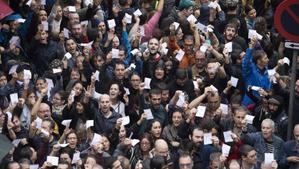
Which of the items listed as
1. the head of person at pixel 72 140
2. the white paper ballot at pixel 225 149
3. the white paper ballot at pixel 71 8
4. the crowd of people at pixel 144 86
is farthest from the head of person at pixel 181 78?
the white paper ballot at pixel 71 8

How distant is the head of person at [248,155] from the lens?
658 inches

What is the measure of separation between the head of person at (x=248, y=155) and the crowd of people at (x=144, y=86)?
14 millimetres

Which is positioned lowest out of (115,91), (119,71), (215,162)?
(215,162)

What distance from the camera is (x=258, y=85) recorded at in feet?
64.0

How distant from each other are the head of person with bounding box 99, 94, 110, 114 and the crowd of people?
0.05 feet

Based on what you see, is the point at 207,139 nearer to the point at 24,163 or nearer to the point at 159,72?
the point at 159,72

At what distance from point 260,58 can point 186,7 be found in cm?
329

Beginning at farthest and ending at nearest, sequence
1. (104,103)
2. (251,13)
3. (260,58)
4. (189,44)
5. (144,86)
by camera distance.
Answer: (251,13), (189,44), (260,58), (144,86), (104,103)

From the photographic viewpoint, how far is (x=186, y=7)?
884 inches

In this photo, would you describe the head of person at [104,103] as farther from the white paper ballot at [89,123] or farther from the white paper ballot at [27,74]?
the white paper ballot at [27,74]

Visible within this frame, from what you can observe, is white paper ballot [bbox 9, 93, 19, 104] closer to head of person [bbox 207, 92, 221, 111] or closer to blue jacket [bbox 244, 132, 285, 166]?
head of person [bbox 207, 92, 221, 111]

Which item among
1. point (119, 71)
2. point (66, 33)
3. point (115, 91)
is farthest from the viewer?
point (66, 33)

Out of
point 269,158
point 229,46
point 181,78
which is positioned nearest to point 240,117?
point 269,158

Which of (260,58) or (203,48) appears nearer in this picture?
(260,58)
